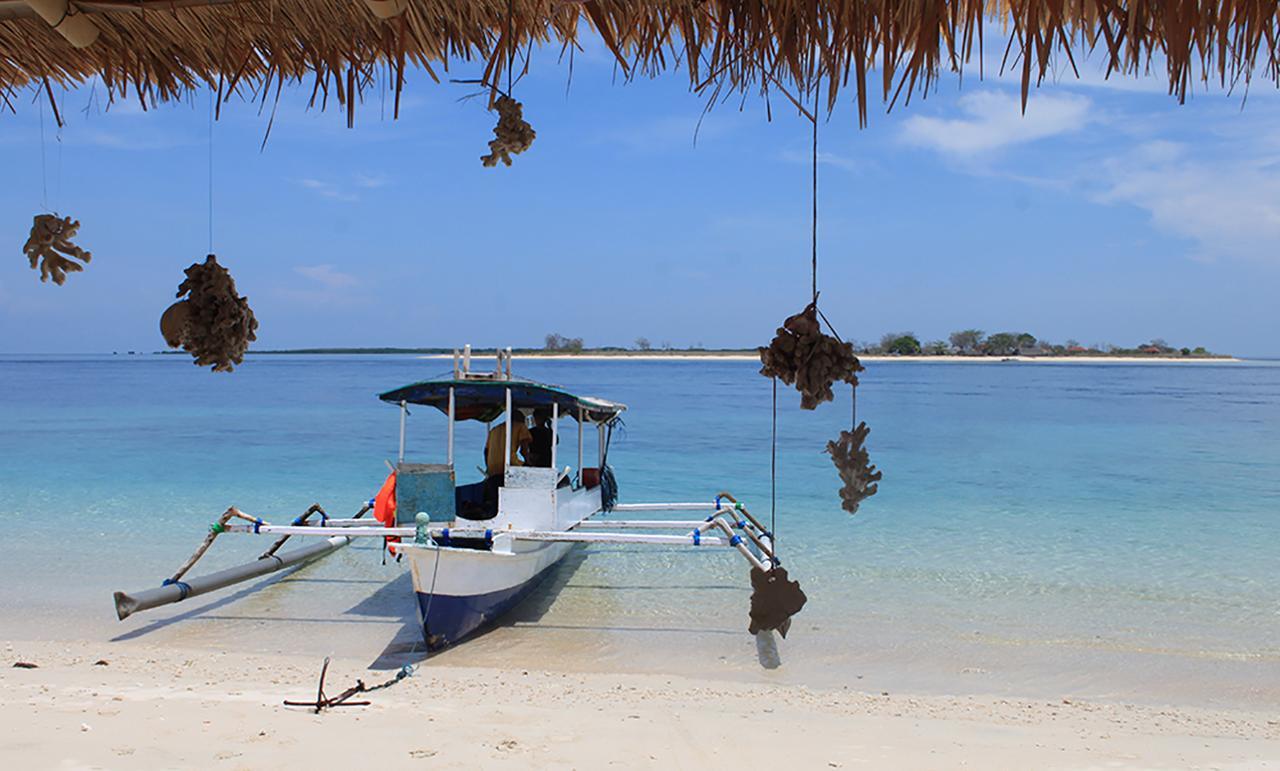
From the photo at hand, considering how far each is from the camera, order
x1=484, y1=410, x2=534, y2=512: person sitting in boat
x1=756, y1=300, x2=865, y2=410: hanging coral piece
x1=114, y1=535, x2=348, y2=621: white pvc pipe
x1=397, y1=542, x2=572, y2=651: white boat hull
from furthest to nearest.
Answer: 1. x1=484, y1=410, x2=534, y2=512: person sitting in boat
2. x1=114, y1=535, x2=348, y2=621: white pvc pipe
3. x1=397, y1=542, x2=572, y2=651: white boat hull
4. x1=756, y1=300, x2=865, y2=410: hanging coral piece

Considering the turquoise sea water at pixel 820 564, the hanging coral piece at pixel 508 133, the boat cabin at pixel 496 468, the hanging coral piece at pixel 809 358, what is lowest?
the turquoise sea water at pixel 820 564

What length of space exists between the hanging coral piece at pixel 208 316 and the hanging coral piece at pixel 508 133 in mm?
923

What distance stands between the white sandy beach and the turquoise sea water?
546 mm

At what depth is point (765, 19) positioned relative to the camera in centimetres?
255

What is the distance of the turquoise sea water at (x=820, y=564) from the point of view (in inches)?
273

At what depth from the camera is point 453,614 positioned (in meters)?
6.73

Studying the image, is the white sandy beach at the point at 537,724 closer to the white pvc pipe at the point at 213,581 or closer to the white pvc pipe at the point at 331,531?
the white pvc pipe at the point at 213,581

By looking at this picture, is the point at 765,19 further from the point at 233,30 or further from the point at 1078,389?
the point at 1078,389

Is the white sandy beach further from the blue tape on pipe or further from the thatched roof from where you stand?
the thatched roof

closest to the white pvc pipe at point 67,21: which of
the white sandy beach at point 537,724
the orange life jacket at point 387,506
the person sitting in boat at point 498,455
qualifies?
the white sandy beach at point 537,724

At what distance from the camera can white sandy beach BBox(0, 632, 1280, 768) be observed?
4234mm

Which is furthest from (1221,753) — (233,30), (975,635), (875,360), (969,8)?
(875,360)

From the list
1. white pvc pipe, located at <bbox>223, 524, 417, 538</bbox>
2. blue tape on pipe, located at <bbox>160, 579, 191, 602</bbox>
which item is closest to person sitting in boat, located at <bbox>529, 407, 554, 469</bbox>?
white pvc pipe, located at <bbox>223, 524, 417, 538</bbox>

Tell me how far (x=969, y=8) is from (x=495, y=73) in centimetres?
132
